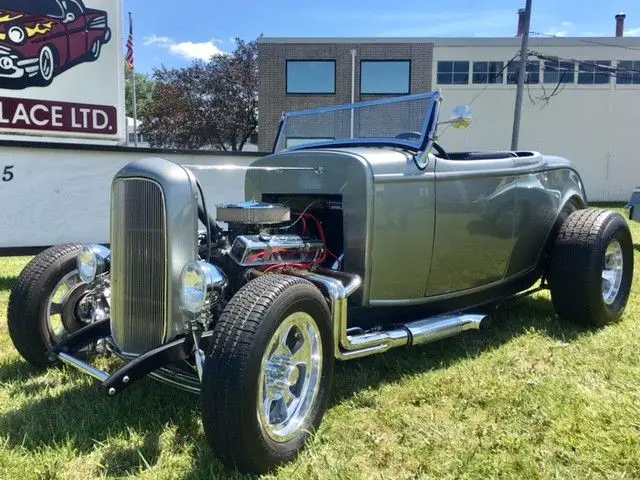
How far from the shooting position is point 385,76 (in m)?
21.9

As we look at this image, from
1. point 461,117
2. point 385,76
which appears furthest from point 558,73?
point 461,117

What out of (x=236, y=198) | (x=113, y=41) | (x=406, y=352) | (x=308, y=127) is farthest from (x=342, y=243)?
(x=113, y=41)

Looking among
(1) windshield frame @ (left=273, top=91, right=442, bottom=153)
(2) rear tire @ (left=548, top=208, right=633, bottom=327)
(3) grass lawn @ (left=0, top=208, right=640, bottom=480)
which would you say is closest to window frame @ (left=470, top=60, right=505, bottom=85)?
(2) rear tire @ (left=548, top=208, right=633, bottom=327)

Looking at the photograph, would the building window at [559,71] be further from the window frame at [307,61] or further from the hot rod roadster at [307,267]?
the hot rod roadster at [307,267]

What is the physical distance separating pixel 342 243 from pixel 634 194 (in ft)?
23.6

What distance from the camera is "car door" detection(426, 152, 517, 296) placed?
3479 mm

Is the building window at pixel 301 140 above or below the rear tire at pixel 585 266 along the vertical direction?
above

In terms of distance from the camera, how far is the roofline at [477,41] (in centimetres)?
2127

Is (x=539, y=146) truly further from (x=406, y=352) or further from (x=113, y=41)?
(x=406, y=352)

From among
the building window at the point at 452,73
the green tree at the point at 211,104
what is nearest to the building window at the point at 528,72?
the building window at the point at 452,73

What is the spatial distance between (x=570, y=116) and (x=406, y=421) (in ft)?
71.0

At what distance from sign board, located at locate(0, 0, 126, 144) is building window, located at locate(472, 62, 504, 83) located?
17.1 metres

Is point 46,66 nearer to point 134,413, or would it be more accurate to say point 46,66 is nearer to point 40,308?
point 40,308

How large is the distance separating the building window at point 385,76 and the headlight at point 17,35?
16.4 m
